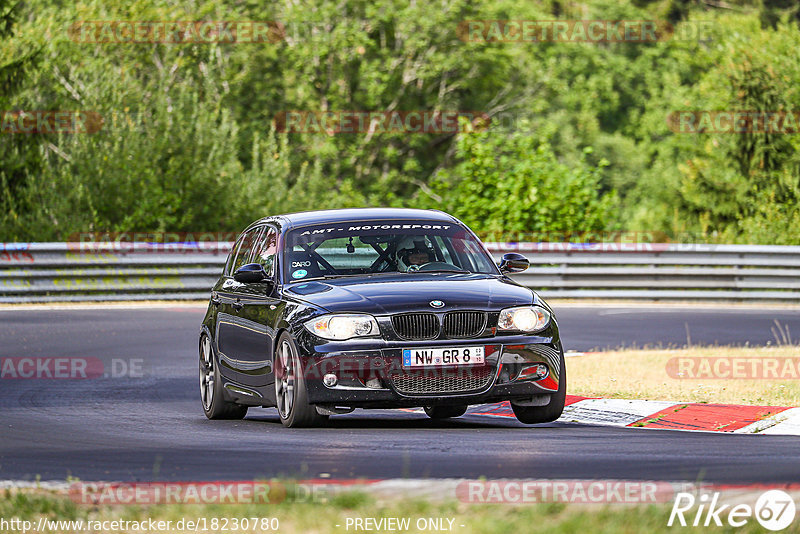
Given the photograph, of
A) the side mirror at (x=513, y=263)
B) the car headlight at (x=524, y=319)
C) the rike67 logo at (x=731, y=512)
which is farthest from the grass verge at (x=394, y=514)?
the side mirror at (x=513, y=263)

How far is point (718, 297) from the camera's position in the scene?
1073 inches

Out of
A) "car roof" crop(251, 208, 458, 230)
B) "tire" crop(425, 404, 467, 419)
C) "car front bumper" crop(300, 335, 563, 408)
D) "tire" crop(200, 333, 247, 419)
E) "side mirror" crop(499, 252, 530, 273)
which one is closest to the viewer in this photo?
"car front bumper" crop(300, 335, 563, 408)

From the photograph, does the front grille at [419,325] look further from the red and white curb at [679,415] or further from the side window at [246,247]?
the side window at [246,247]

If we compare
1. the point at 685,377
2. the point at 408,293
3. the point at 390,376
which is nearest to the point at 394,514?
the point at 390,376

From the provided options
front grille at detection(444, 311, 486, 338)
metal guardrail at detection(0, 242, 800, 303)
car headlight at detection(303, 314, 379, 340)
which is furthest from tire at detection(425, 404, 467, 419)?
metal guardrail at detection(0, 242, 800, 303)

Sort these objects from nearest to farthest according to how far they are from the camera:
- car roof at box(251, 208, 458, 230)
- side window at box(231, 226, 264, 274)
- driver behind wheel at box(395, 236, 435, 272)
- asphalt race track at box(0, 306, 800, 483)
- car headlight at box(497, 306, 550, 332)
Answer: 1. asphalt race track at box(0, 306, 800, 483)
2. car headlight at box(497, 306, 550, 332)
3. driver behind wheel at box(395, 236, 435, 272)
4. car roof at box(251, 208, 458, 230)
5. side window at box(231, 226, 264, 274)

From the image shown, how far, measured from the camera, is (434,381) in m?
9.95

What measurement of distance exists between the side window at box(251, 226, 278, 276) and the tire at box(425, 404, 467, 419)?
1680mm

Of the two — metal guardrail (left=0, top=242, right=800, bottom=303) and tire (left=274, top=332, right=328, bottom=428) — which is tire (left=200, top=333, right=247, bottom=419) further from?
metal guardrail (left=0, top=242, right=800, bottom=303)

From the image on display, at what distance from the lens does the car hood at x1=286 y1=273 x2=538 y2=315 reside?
395 inches

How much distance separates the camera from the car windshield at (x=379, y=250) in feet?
36.5

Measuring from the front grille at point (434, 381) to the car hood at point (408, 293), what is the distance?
0.43 meters

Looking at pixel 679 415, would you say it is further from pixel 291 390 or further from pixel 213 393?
pixel 213 393

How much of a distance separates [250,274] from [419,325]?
1.73 meters
